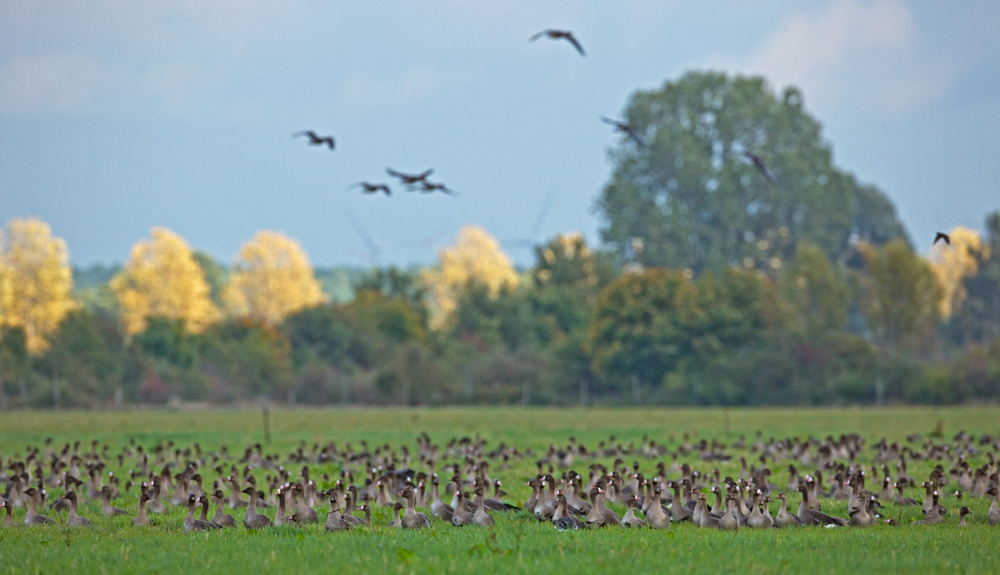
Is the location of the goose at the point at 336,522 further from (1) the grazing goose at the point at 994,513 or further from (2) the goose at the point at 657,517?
(1) the grazing goose at the point at 994,513

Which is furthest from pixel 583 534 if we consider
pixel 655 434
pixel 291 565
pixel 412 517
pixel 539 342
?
pixel 539 342

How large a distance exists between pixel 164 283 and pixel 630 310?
50.4m

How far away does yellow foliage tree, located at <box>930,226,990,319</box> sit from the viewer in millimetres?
96750

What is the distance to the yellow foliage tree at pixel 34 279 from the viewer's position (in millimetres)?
84062

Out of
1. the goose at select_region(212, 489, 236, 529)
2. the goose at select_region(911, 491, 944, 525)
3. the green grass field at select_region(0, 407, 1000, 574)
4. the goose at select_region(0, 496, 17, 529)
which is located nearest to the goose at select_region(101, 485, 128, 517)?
the green grass field at select_region(0, 407, 1000, 574)

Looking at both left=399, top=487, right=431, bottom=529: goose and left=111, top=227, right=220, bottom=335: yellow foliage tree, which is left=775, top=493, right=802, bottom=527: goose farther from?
left=111, top=227, right=220, bottom=335: yellow foliage tree

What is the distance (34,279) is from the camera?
3369 inches

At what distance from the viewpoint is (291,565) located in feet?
40.0

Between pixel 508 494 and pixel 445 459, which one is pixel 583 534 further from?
pixel 445 459

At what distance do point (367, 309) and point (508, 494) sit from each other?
66564 mm

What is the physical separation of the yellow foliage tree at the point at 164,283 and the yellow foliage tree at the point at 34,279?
1167 centimetres

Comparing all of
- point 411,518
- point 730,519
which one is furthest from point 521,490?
point 730,519

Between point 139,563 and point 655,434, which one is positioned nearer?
point 139,563

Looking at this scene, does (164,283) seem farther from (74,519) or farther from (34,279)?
(74,519)
